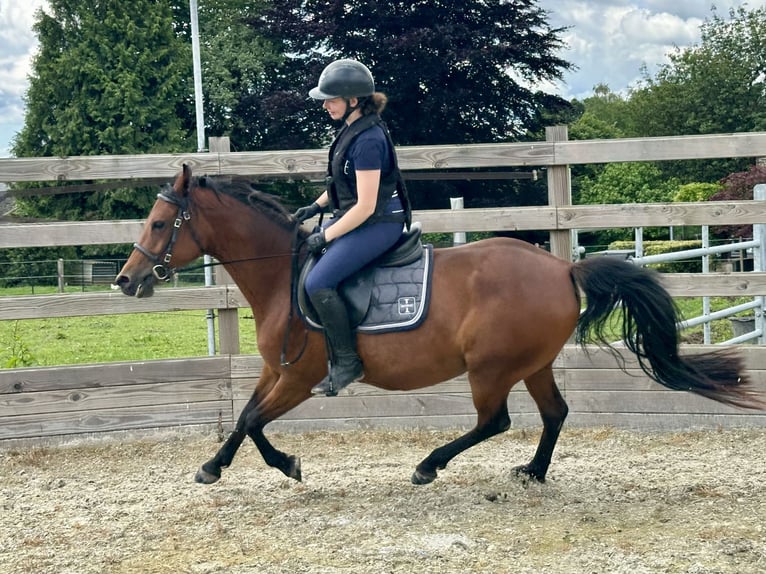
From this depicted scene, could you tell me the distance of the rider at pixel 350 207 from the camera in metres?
4.72

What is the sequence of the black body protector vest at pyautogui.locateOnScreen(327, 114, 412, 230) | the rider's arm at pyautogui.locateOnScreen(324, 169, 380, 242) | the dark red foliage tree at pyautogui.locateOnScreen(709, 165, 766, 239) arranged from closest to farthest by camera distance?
1. the rider's arm at pyautogui.locateOnScreen(324, 169, 380, 242)
2. the black body protector vest at pyautogui.locateOnScreen(327, 114, 412, 230)
3. the dark red foliage tree at pyautogui.locateOnScreen(709, 165, 766, 239)

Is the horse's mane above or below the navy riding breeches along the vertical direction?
above

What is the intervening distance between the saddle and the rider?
0.26 ft

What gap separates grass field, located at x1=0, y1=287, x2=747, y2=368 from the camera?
12109mm

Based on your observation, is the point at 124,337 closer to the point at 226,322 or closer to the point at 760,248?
the point at 226,322

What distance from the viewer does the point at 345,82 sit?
4727mm

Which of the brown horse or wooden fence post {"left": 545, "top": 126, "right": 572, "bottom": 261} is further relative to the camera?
wooden fence post {"left": 545, "top": 126, "right": 572, "bottom": 261}

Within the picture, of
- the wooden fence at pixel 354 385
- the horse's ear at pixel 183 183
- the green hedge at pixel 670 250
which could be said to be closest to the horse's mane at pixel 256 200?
the horse's ear at pixel 183 183

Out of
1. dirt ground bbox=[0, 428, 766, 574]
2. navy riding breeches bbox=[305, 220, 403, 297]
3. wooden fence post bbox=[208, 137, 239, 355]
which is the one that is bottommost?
dirt ground bbox=[0, 428, 766, 574]

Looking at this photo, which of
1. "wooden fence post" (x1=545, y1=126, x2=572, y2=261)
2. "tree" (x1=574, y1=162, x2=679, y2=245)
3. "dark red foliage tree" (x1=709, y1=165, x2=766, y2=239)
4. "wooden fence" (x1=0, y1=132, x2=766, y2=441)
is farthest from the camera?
"tree" (x1=574, y1=162, x2=679, y2=245)

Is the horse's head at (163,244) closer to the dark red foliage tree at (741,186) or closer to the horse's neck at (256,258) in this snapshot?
the horse's neck at (256,258)

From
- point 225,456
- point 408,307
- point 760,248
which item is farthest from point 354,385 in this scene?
point 760,248

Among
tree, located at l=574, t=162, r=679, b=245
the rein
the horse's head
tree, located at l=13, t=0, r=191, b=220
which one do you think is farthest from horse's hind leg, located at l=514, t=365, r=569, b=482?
tree, located at l=13, t=0, r=191, b=220

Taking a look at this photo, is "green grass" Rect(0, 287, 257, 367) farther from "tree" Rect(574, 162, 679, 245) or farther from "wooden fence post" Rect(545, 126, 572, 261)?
"tree" Rect(574, 162, 679, 245)
